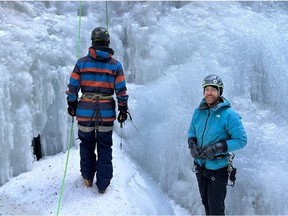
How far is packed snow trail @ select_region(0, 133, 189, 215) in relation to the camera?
3779mm

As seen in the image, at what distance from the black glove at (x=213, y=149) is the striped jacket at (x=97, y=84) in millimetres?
1158

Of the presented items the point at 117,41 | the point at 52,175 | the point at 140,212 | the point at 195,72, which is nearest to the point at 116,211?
the point at 140,212

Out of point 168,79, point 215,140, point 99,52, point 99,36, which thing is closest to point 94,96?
point 99,52

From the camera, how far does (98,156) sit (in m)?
3.78

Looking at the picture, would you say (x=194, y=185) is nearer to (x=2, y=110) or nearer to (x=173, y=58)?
(x=173, y=58)

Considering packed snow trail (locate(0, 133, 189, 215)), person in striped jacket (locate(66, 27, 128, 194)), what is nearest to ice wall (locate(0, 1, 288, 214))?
packed snow trail (locate(0, 133, 189, 215))

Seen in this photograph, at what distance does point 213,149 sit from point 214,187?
1.36 feet

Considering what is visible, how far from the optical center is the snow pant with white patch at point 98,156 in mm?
3736

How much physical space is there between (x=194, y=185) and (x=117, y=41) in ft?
8.75

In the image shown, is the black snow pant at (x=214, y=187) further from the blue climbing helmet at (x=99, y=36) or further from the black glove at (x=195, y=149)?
the blue climbing helmet at (x=99, y=36)

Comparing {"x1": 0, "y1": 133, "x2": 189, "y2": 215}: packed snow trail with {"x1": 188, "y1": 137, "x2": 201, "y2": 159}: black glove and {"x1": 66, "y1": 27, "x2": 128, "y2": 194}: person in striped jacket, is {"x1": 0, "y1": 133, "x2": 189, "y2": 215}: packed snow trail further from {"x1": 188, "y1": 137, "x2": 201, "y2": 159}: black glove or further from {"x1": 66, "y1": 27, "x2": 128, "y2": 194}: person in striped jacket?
{"x1": 188, "y1": 137, "x2": 201, "y2": 159}: black glove

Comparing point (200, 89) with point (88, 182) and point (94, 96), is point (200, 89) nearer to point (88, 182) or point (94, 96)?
point (94, 96)

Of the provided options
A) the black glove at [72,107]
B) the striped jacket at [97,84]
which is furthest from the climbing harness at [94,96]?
the black glove at [72,107]

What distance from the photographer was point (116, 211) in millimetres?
3713
